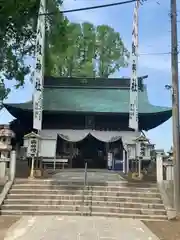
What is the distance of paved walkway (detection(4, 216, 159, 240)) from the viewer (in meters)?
9.03

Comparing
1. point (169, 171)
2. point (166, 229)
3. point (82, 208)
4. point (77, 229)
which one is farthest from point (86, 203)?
point (169, 171)

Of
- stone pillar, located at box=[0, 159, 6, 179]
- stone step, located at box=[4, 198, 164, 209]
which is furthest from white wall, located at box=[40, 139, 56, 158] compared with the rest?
stone step, located at box=[4, 198, 164, 209]

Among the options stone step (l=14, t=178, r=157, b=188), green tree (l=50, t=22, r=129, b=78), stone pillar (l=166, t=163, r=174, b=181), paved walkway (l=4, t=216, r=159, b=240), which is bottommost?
paved walkway (l=4, t=216, r=159, b=240)

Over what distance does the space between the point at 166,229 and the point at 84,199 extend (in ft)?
13.3

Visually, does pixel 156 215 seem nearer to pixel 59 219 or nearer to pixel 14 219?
pixel 59 219

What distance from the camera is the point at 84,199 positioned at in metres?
13.9

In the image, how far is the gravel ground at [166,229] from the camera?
959cm

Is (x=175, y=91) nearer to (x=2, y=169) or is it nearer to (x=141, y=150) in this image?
(x=141, y=150)

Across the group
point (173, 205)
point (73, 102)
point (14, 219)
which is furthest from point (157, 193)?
point (73, 102)

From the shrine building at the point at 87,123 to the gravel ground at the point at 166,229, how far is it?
10.8 m

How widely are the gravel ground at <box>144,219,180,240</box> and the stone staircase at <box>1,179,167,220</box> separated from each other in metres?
0.89

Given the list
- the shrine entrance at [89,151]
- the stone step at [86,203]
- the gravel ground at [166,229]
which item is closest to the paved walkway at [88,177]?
the stone step at [86,203]

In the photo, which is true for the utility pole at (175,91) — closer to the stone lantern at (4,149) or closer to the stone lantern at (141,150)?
the stone lantern at (141,150)

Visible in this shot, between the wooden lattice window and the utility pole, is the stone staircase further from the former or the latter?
the wooden lattice window
